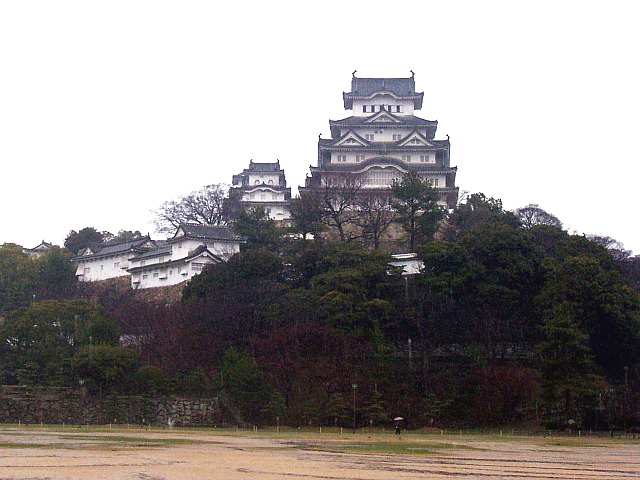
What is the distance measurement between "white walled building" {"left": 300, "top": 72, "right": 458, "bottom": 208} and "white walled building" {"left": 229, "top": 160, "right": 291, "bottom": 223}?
4.71 metres

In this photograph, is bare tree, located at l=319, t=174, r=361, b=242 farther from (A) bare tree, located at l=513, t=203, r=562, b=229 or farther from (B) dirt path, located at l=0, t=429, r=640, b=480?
(B) dirt path, located at l=0, t=429, r=640, b=480

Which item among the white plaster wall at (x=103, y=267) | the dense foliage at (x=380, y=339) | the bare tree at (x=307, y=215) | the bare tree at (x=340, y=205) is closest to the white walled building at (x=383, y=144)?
the bare tree at (x=340, y=205)

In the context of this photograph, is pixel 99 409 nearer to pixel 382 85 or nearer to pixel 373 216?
pixel 373 216

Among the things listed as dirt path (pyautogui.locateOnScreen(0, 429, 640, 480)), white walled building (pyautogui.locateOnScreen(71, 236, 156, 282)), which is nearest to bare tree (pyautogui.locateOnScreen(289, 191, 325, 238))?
white walled building (pyautogui.locateOnScreen(71, 236, 156, 282))

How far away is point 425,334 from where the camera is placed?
4294 centimetres

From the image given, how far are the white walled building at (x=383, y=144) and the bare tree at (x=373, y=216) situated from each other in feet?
8.40

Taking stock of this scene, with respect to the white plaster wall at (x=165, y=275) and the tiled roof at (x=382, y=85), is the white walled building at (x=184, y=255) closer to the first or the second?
the white plaster wall at (x=165, y=275)

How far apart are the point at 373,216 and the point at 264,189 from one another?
16380 millimetres

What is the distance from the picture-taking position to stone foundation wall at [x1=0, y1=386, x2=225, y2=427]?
38.7m

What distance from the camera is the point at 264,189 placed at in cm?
7212

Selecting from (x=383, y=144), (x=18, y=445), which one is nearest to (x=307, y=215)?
(x=383, y=144)

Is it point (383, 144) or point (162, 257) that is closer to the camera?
point (162, 257)

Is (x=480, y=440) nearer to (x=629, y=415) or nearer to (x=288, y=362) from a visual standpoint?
(x=629, y=415)

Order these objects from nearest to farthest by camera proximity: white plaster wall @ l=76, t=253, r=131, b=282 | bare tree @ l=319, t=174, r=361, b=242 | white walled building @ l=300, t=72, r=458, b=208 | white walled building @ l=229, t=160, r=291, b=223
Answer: bare tree @ l=319, t=174, r=361, b=242 → white plaster wall @ l=76, t=253, r=131, b=282 → white walled building @ l=300, t=72, r=458, b=208 → white walled building @ l=229, t=160, r=291, b=223
